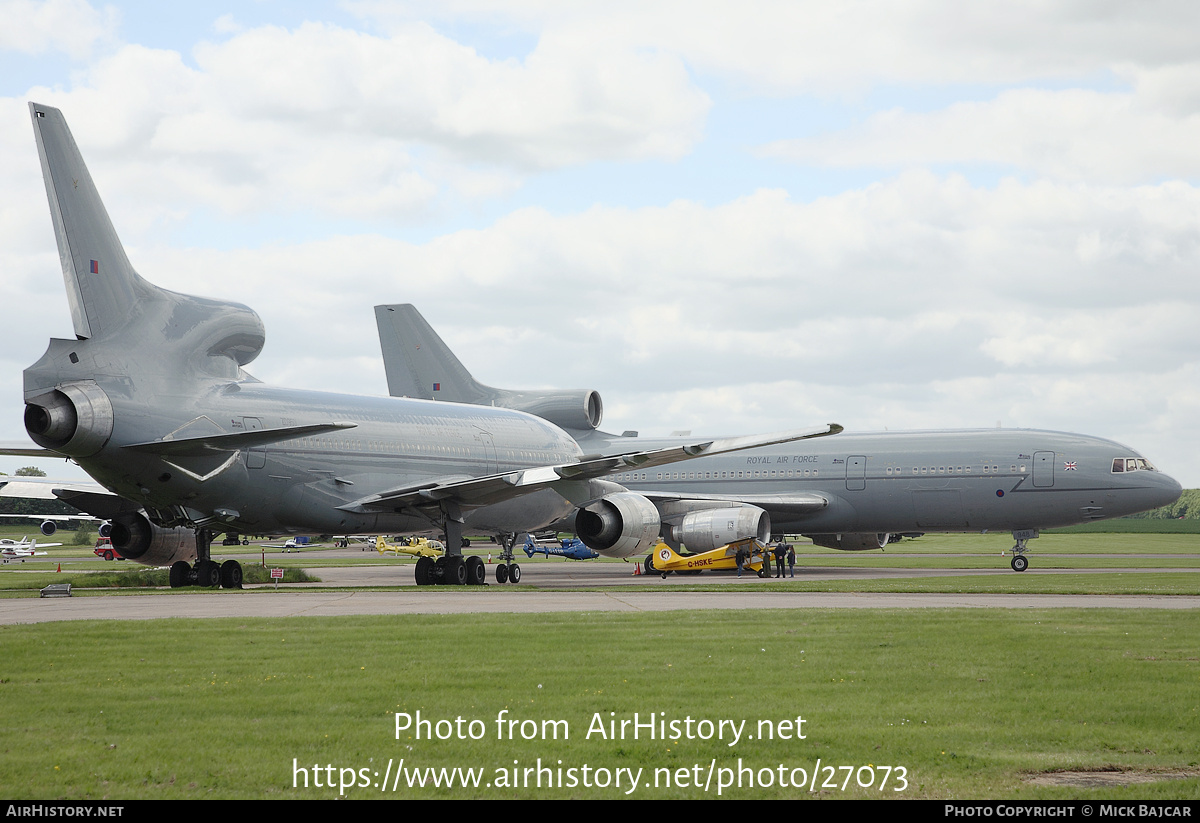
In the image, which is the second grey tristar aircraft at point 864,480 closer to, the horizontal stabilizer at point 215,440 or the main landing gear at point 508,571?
the main landing gear at point 508,571

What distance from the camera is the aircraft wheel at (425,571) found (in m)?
27.8

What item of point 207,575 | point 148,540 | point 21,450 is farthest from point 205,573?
point 21,450

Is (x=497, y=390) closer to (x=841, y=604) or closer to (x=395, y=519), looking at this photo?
(x=395, y=519)

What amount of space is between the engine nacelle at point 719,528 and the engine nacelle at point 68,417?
19.2 meters

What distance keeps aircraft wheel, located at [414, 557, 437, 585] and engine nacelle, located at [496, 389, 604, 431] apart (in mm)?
16826

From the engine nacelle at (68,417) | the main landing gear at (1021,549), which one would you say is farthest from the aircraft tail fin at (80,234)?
the main landing gear at (1021,549)

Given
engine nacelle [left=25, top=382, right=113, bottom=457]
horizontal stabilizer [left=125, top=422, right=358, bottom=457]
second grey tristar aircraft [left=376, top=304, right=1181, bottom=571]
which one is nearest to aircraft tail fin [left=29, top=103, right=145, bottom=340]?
engine nacelle [left=25, top=382, right=113, bottom=457]

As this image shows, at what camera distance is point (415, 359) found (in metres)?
44.1

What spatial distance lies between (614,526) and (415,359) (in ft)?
58.5

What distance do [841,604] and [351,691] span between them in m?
10.7

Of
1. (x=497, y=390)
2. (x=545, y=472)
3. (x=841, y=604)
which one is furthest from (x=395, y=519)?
(x=497, y=390)

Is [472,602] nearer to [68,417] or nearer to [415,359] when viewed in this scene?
[68,417]

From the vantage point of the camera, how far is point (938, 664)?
11.4 m

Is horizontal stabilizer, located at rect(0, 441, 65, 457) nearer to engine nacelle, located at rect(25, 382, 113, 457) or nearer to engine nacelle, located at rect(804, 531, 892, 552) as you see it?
engine nacelle, located at rect(25, 382, 113, 457)
